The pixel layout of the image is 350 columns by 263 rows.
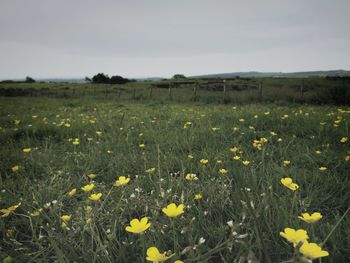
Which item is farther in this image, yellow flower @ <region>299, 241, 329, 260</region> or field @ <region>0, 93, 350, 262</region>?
field @ <region>0, 93, 350, 262</region>

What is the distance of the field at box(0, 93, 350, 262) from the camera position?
1.26 metres

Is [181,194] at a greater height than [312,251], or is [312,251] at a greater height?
[312,251]

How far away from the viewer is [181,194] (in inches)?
76.4

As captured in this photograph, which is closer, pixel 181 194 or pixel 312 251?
pixel 312 251

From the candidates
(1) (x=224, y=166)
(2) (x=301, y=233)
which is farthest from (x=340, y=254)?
(1) (x=224, y=166)

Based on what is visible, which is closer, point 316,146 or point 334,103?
point 316,146

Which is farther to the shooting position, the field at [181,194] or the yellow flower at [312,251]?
the field at [181,194]

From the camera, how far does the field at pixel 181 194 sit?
1.26 m

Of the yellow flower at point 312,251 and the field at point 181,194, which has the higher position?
the yellow flower at point 312,251

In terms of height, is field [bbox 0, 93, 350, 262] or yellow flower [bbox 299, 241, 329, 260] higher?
yellow flower [bbox 299, 241, 329, 260]

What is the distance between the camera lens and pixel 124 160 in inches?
123

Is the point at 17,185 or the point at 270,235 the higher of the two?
the point at 270,235

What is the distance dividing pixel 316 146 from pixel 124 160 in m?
2.83

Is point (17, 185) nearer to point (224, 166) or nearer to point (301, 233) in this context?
point (224, 166)
